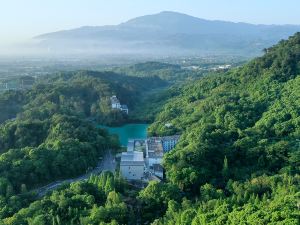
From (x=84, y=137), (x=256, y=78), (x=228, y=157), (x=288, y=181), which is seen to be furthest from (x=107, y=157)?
(x=256, y=78)

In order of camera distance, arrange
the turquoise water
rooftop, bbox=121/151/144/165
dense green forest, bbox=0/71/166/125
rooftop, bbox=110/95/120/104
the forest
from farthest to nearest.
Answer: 1. rooftop, bbox=110/95/120/104
2. dense green forest, bbox=0/71/166/125
3. the turquoise water
4. rooftop, bbox=121/151/144/165
5. the forest

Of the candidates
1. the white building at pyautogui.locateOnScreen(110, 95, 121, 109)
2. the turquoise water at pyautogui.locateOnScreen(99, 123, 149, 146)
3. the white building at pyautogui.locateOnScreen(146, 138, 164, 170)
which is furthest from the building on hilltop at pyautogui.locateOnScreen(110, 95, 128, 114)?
the white building at pyautogui.locateOnScreen(146, 138, 164, 170)

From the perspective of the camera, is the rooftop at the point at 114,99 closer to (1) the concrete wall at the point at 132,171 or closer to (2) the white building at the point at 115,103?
(2) the white building at the point at 115,103

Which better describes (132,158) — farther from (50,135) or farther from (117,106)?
(117,106)

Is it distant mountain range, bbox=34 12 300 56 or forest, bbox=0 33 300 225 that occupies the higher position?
distant mountain range, bbox=34 12 300 56

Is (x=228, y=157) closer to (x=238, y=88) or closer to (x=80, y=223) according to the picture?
(x=80, y=223)

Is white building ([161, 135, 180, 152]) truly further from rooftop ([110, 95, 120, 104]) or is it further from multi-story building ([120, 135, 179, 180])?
rooftop ([110, 95, 120, 104])

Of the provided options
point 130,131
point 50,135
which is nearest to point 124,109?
point 130,131
